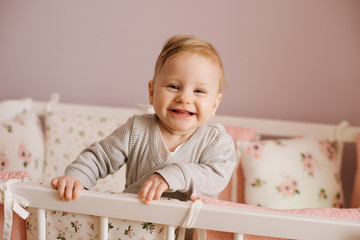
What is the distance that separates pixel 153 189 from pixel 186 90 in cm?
23

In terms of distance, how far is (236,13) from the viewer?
5.17 feet

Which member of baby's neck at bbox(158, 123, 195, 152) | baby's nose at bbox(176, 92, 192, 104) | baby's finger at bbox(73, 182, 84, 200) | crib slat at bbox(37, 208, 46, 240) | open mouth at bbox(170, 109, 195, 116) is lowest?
crib slat at bbox(37, 208, 46, 240)

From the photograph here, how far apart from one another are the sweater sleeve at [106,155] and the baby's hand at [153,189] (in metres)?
0.18

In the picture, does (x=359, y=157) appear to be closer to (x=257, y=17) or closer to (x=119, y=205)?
(x=257, y=17)

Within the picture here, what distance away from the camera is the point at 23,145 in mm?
1477

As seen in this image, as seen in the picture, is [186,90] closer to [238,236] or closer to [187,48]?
[187,48]

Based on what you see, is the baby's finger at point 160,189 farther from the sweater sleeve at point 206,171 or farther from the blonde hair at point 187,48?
the blonde hair at point 187,48

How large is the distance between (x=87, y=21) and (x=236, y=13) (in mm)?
607

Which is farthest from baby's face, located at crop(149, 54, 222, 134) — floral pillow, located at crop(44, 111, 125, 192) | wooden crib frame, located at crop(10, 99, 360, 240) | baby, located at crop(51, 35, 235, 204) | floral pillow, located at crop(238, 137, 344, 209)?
floral pillow, located at crop(44, 111, 125, 192)

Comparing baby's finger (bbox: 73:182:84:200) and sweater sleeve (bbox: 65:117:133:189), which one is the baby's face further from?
baby's finger (bbox: 73:182:84:200)

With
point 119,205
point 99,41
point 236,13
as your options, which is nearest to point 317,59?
point 236,13

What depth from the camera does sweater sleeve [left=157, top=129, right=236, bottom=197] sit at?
81cm

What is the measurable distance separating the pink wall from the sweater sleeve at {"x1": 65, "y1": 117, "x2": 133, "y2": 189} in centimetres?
73

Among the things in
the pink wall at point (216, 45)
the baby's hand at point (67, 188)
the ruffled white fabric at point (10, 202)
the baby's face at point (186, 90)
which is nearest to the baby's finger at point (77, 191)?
the baby's hand at point (67, 188)
